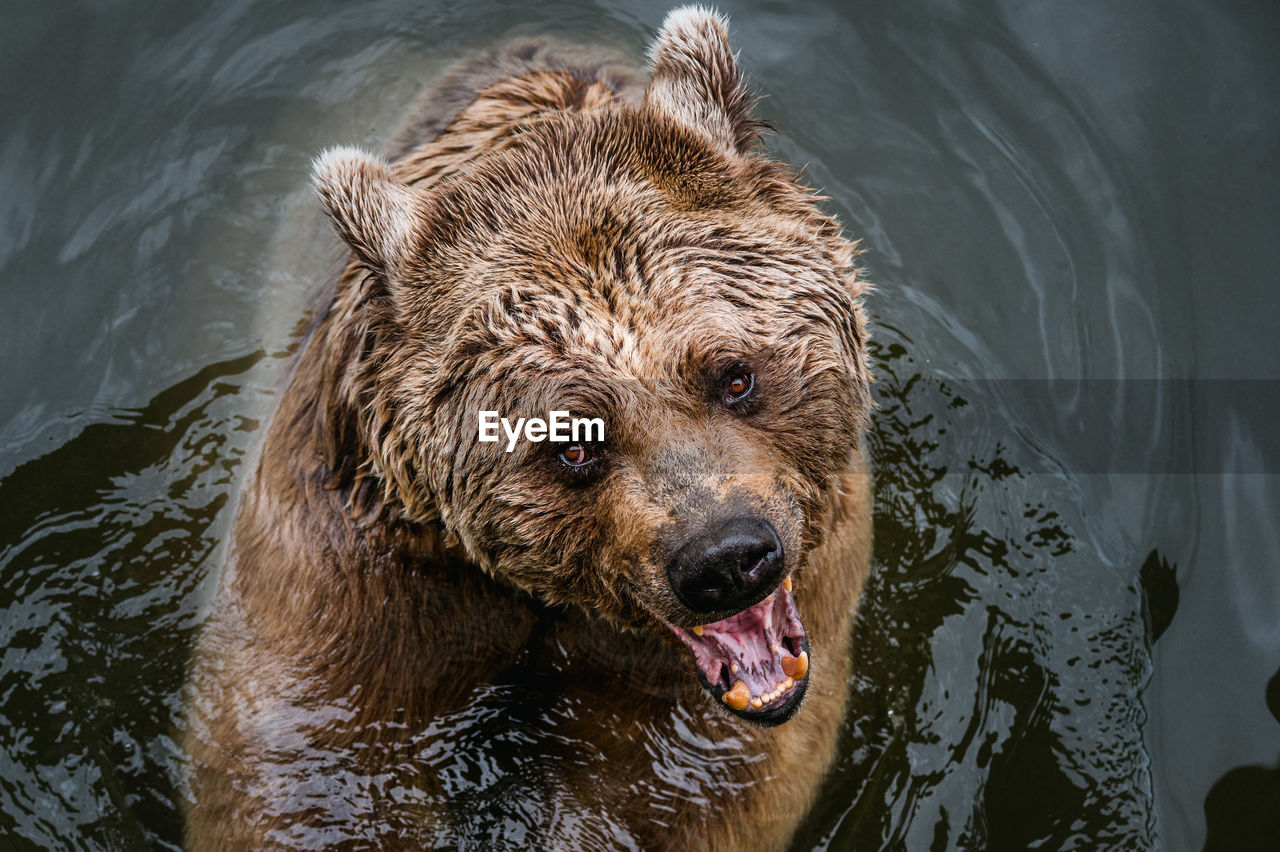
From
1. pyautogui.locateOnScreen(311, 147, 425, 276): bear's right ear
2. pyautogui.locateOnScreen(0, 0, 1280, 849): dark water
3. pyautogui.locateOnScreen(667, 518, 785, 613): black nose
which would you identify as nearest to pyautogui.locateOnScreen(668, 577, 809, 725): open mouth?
pyautogui.locateOnScreen(667, 518, 785, 613): black nose

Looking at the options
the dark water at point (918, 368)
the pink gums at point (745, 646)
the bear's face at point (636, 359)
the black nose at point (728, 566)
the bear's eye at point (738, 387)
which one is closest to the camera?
the black nose at point (728, 566)

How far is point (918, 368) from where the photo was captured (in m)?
6.02

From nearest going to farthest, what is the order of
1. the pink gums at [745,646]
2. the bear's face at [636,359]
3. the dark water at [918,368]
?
1. the bear's face at [636,359]
2. the pink gums at [745,646]
3. the dark water at [918,368]

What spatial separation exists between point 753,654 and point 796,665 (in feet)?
0.46

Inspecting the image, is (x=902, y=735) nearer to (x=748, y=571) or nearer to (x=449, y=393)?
(x=748, y=571)

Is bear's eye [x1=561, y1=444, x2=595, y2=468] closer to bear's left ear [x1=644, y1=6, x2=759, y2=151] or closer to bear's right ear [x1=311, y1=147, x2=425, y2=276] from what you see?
bear's right ear [x1=311, y1=147, x2=425, y2=276]

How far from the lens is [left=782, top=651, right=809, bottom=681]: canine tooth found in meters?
3.95

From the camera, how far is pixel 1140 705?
5.13 metres

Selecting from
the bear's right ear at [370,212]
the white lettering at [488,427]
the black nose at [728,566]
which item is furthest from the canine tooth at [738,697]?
the bear's right ear at [370,212]

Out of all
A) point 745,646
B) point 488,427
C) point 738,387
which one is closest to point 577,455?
point 488,427

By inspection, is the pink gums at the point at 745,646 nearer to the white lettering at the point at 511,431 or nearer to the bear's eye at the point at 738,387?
the bear's eye at the point at 738,387

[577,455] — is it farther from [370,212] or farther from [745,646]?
[370,212]

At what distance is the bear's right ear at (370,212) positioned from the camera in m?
3.95

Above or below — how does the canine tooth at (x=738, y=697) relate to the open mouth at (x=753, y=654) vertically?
below
